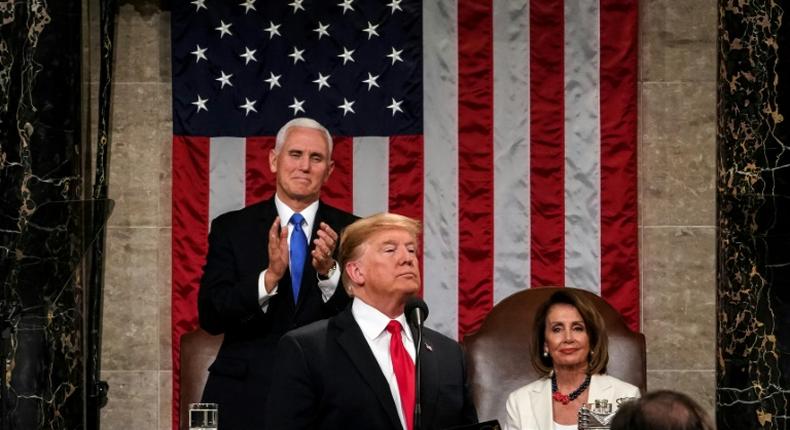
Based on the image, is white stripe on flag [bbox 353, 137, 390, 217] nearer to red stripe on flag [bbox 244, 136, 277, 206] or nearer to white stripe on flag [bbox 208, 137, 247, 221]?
red stripe on flag [bbox 244, 136, 277, 206]

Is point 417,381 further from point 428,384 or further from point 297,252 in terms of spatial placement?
point 297,252

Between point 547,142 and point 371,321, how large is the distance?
3.05m

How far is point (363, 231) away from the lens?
4.61m

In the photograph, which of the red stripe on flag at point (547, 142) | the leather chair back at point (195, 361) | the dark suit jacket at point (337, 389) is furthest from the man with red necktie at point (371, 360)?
the red stripe on flag at point (547, 142)

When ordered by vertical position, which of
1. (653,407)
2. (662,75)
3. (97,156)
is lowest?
(653,407)

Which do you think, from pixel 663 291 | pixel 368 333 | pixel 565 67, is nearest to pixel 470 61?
pixel 565 67

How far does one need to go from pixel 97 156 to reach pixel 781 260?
3250mm

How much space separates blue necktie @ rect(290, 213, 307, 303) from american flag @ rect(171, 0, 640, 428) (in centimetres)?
182

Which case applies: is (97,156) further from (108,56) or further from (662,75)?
(662,75)

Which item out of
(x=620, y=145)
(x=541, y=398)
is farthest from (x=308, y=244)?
(x=620, y=145)

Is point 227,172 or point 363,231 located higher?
point 227,172

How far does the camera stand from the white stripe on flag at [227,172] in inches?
287

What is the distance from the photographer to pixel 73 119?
579 cm

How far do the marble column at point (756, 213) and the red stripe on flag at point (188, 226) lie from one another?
281 cm
